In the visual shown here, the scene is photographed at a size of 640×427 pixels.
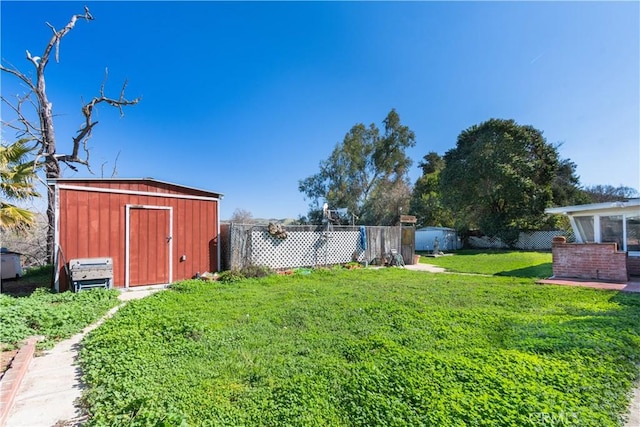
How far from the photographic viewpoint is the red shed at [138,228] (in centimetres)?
580

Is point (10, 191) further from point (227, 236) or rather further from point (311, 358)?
point (311, 358)

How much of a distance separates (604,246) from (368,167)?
1705 cm

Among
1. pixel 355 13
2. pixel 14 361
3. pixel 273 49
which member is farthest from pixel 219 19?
pixel 14 361

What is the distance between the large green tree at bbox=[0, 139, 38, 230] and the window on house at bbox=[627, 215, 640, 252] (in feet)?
45.5

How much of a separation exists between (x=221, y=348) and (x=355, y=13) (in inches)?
377

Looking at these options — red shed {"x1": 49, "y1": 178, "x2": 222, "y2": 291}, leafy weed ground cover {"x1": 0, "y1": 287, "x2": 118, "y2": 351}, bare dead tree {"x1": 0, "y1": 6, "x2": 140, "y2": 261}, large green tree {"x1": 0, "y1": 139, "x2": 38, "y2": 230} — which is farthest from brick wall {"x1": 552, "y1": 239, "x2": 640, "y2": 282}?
bare dead tree {"x1": 0, "y1": 6, "x2": 140, "y2": 261}

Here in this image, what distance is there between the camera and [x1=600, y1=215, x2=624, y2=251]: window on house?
7664 millimetres

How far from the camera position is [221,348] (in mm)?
3123

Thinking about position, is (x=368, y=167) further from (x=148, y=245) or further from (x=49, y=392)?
(x=49, y=392)

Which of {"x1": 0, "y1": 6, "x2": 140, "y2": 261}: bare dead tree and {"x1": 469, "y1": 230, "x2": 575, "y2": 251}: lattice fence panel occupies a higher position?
{"x1": 0, "y1": 6, "x2": 140, "y2": 261}: bare dead tree

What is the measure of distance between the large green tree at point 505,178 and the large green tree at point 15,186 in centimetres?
2128

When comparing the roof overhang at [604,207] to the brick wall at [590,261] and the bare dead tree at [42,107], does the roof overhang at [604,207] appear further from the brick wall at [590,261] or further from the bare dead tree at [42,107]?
the bare dead tree at [42,107]

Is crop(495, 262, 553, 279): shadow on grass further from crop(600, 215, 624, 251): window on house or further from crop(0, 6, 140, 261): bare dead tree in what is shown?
crop(0, 6, 140, 261): bare dead tree

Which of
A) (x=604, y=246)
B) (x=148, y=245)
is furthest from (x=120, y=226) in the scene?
(x=604, y=246)
